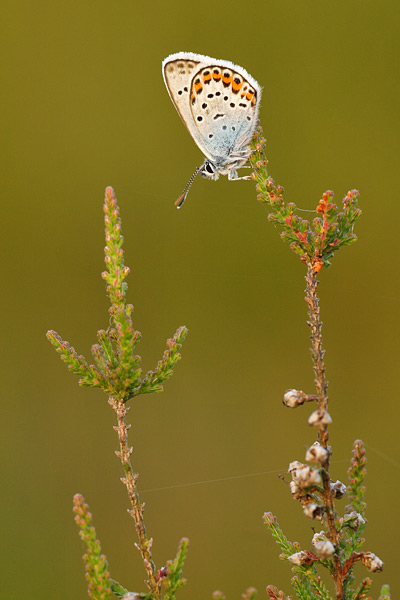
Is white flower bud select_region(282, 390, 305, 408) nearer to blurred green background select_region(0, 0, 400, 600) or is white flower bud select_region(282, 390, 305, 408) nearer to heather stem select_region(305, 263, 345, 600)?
heather stem select_region(305, 263, 345, 600)

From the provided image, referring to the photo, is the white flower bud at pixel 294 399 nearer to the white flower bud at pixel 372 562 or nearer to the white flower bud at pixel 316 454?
the white flower bud at pixel 316 454

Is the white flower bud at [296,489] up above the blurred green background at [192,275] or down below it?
below

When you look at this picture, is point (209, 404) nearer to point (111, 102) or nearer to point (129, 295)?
point (129, 295)

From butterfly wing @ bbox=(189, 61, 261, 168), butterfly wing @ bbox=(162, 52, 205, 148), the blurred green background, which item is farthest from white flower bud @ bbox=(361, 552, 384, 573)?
the blurred green background

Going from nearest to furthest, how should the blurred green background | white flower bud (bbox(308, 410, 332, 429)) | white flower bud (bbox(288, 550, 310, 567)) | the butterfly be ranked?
white flower bud (bbox(308, 410, 332, 429)) < white flower bud (bbox(288, 550, 310, 567)) < the butterfly < the blurred green background

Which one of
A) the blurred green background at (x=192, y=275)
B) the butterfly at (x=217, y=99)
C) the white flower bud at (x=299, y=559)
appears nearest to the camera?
the white flower bud at (x=299, y=559)

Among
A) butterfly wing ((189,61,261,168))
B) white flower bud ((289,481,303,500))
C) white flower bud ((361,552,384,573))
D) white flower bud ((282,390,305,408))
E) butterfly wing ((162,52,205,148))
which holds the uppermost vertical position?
butterfly wing ((162,52,205,148))

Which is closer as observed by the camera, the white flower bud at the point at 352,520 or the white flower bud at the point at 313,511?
the white flower bud at the point at 313,511

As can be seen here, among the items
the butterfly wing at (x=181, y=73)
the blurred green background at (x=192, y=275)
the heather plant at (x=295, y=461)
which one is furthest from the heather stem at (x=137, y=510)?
the blurred green background at (x=192, y=275)

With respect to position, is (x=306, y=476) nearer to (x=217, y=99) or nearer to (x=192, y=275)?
(x=217, y=99)
